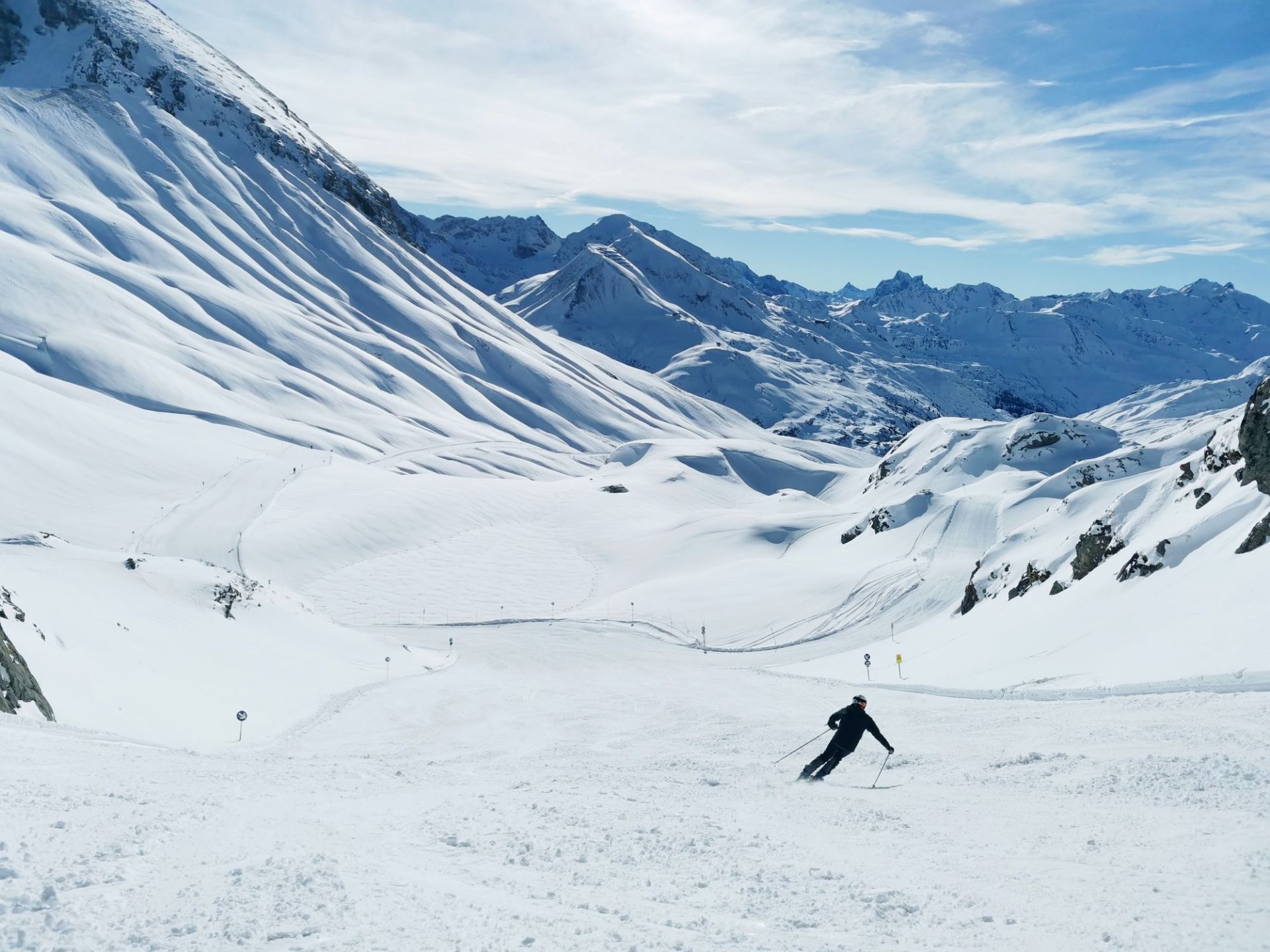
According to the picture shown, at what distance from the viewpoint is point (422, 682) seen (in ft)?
108

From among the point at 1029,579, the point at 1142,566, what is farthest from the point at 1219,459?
the point at 1029,579

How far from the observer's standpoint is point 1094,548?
107 ft

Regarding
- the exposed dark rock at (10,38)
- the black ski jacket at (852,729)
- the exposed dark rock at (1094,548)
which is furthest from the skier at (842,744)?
the exposed dark rock at (10,38)

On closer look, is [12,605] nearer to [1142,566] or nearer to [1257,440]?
[1142,566]

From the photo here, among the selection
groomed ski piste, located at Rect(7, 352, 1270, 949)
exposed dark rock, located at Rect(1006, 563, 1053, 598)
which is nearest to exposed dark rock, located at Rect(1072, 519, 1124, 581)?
groomed ski piste, located at Rect(7, 352, 1270, 949)

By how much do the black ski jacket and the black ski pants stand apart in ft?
0.11

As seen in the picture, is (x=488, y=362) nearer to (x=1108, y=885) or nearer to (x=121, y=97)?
(x=121, y=97)

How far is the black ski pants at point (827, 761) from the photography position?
1394 cm

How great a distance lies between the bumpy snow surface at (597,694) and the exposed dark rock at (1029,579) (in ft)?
0.63

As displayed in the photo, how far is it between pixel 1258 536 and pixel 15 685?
29.4m

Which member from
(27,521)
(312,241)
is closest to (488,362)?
(312,241)

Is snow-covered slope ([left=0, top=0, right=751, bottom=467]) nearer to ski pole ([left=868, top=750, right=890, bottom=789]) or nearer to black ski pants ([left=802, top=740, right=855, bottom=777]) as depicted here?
black ski pants ([left=802, top=740, right=855, bottom=777])

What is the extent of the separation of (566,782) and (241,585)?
25477 millimetres

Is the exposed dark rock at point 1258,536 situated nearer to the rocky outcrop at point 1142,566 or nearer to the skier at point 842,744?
the rocky outcrop at point 1142,566
